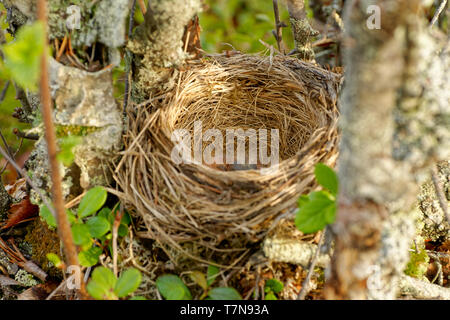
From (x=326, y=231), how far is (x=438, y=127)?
0.57 m

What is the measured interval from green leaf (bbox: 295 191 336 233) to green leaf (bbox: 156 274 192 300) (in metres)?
0.47

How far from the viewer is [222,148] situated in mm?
2174

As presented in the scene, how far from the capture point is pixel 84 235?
126 cm

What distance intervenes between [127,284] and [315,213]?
24.4 inches

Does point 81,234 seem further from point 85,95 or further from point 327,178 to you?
point 327,178

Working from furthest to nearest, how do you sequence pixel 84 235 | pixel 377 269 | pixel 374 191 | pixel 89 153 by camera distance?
pixel 89 153 → pixel 84 235 → pixel 377 269 → pixel 374 191

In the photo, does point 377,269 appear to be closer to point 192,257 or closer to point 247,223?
point 247,223

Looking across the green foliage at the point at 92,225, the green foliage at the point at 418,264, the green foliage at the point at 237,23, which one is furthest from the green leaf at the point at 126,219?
the green foliage at the point at 237,23

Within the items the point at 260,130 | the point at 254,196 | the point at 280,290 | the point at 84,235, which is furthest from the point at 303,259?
the point at 260,130

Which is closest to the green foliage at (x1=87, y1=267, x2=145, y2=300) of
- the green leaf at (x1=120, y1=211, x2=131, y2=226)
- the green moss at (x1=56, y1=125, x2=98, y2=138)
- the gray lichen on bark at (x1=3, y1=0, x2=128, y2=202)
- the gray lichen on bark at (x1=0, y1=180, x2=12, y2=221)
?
the green leaf at (x1=120, y1=211, x2=131, y2=226)

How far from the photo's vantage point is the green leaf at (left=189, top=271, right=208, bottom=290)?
129 cm

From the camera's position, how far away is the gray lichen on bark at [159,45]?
4.48ft

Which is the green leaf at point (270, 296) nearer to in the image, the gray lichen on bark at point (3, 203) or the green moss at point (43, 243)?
the green moss at point (43, 243)

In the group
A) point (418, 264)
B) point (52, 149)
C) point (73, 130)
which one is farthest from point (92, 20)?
point (418, 264)
